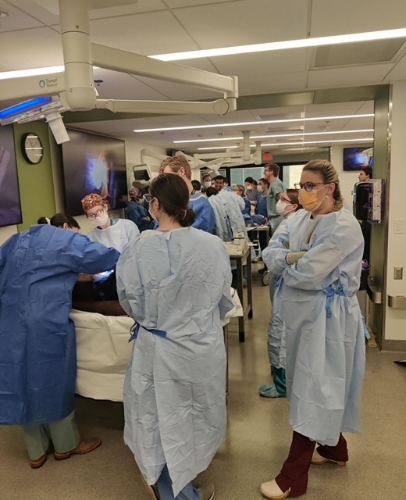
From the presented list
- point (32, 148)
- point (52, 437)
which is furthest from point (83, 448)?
point (32, 148)

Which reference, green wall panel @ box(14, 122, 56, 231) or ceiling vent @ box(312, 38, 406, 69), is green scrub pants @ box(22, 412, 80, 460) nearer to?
green wall panel @ box(14, 122, 56, 231)

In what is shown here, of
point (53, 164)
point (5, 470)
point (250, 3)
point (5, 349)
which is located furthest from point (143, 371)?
point (53, 164)

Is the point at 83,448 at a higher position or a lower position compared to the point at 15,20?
lower

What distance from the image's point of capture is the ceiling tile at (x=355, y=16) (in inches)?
73.7

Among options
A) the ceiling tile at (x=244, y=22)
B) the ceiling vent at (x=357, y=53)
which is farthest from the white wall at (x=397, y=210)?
the ceiling tile at (x=244, y=22)

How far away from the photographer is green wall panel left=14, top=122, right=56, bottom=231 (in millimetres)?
4074

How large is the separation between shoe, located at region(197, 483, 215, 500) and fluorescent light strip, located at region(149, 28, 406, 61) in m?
2.27

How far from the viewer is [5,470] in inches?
85.7

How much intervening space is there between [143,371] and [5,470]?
1233mm

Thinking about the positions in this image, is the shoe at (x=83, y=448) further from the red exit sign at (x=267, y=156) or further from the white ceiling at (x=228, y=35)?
the red exit sign at (x=267, y=156)

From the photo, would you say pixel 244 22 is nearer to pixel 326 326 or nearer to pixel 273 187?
pixel 326 326

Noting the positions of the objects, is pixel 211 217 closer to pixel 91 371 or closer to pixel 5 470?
pixel 91 371

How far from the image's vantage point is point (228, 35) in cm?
223

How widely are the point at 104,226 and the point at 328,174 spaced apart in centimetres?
199
